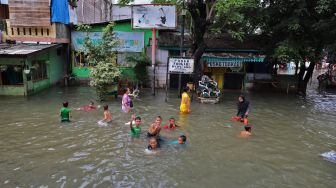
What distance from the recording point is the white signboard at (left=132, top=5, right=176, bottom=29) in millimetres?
19188

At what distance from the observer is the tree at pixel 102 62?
17344 mm

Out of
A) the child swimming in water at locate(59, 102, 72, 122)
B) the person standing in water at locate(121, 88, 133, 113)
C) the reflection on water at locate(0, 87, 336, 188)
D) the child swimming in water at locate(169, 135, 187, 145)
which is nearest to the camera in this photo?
the reflection on water at locate(0, 87, 336, 188)

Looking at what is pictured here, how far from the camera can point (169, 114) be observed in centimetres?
1513

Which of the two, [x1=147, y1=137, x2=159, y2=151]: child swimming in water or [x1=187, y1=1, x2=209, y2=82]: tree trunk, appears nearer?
[x1=147, y1=137, x2=159, y2=151]: child swimming in water

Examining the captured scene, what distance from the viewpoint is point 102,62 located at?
18.0 meters

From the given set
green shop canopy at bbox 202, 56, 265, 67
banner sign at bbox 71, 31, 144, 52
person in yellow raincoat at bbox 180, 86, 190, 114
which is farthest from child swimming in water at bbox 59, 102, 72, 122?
green shop canopy at bbox 202, 56, 265, 67

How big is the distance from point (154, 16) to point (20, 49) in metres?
8.35

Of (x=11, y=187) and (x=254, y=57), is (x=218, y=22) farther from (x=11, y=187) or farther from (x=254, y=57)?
(x=11, y=187)

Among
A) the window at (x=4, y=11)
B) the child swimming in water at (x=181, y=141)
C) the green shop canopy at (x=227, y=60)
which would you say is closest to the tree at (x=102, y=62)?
the green shop canopy at (x=227, y=60)

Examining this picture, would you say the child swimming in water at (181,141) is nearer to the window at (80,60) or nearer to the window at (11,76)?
the window at (11,76)

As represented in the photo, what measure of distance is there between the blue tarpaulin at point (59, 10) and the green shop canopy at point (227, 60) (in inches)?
395

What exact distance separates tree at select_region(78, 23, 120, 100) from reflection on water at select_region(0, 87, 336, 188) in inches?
74.3

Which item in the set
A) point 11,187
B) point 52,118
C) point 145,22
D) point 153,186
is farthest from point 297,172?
point 145,22

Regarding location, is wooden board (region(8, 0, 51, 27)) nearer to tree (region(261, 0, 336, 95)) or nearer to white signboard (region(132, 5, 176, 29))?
white signboard (region(132, 5, 176, 29))
